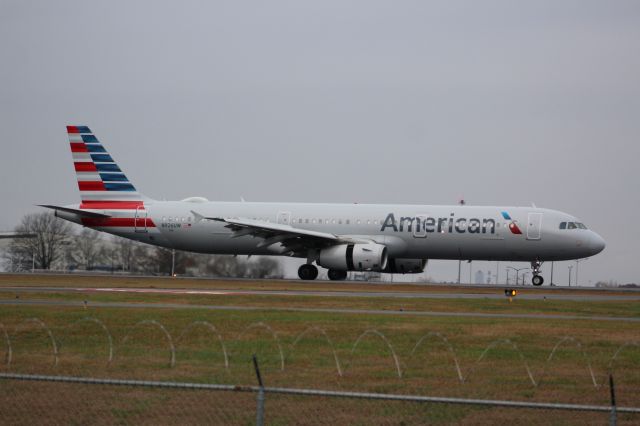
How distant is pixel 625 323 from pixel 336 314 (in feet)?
28.3

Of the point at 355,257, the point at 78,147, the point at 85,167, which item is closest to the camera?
the point at 355,257

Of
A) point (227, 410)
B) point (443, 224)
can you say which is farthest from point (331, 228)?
point (227, 410)

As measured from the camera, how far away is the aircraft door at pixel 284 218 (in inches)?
2370

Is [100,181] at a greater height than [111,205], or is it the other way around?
[100,181]

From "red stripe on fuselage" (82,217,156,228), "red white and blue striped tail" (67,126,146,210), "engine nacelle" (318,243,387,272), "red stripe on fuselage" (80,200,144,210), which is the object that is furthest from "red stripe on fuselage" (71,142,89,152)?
"engine nacelle" (318,243,387,272)

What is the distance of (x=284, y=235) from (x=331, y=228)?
3406mm

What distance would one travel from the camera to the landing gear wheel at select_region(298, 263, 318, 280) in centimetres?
5909

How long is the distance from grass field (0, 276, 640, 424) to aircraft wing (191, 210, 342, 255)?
2189 centimetres

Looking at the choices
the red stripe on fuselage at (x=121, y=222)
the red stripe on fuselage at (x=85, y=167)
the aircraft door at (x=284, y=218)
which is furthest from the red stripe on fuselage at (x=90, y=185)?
the aircraft door at (x=284, y=218)

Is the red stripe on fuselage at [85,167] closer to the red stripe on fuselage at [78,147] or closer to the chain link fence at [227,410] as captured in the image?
the red stripe on fuselage at [78,147]

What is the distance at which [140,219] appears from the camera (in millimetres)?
62656

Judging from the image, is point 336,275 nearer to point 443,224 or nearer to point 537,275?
point 443,224

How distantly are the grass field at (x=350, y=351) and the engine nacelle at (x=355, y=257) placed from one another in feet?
68.7

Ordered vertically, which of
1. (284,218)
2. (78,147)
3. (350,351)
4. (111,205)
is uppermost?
(78,147)
